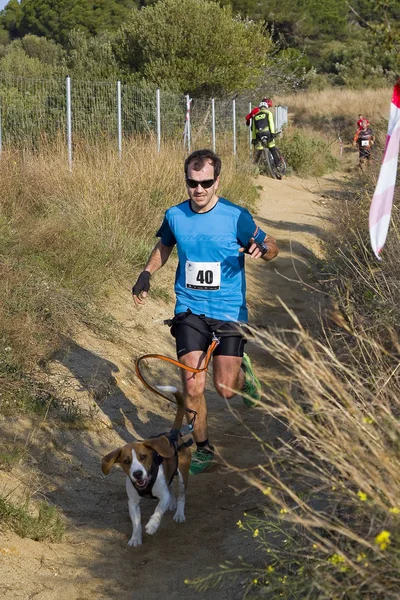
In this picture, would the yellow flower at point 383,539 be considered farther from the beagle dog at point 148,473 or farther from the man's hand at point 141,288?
the man's hand at point 141,288

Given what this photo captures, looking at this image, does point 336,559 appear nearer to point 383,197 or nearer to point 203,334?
point 383,197

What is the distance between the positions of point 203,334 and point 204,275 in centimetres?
40

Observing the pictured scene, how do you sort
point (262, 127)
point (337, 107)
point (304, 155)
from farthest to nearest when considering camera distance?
point (337, 107), point (304, 155), point (262, 127)

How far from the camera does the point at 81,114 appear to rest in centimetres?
1366

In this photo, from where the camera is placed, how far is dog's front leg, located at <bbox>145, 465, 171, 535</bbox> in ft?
16.6

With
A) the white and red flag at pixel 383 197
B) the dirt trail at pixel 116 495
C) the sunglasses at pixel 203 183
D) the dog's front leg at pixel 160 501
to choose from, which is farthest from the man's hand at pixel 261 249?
the white and red flag at pixel 383 197

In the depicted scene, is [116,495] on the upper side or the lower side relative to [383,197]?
lower

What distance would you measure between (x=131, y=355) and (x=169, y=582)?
12.8ft

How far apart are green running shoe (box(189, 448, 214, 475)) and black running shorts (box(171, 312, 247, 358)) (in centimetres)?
69

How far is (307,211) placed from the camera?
18.4m

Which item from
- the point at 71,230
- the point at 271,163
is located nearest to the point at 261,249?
the point at 71,230

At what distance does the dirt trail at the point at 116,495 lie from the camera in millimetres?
4547

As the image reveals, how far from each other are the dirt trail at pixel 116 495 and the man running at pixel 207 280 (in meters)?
0.33

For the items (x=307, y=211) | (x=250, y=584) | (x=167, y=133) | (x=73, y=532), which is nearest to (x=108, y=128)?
(x=167, y=133)
